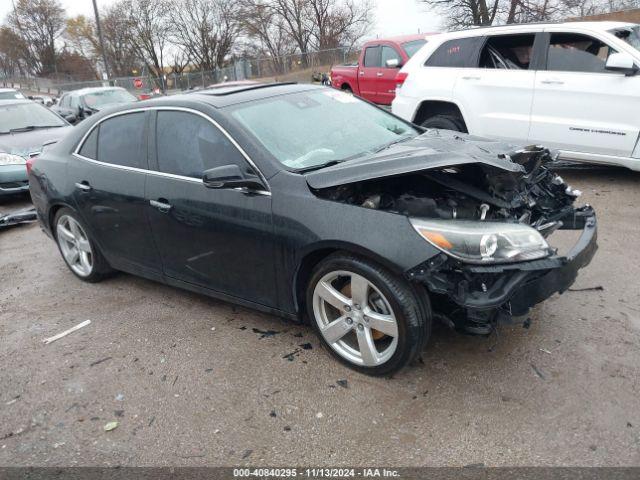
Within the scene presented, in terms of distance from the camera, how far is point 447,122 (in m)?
6.94

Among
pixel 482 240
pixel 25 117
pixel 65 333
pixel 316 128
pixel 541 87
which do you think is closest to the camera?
pixel 482 240

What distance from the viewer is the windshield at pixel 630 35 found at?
19.1ft

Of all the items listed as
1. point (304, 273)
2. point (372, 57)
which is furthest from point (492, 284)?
point (372, 57)

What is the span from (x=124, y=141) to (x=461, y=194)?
265cm

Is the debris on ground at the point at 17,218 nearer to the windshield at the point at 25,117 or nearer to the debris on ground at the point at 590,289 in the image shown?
the windshield at the point at 25,117

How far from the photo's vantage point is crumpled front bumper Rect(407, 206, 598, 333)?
2564 mm

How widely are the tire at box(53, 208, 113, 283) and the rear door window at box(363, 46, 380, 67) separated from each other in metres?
8.95

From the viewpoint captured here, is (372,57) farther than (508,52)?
Yes

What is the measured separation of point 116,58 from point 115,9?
614 cm

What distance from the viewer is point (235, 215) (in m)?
3.27

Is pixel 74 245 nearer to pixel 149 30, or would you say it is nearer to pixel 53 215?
pixel 53 215

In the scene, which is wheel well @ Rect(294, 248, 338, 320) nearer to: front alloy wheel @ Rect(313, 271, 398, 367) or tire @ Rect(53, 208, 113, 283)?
front alloy wheel @ Rect(313, 271, 398, 367)

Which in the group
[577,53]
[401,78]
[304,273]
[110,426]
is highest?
[577,53]

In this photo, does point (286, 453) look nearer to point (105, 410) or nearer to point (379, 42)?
point (105, 410)
